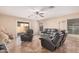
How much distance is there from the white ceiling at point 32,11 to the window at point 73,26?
225 millimetres

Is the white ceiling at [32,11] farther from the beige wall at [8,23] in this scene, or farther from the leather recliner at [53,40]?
the leather recliner at [53,40]

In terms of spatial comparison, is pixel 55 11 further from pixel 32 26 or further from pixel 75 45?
pixel 75 45

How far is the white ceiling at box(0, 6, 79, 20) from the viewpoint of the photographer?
2.44 m

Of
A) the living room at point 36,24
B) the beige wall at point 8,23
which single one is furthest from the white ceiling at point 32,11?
the beige wall at point 8,23

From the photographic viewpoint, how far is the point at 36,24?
258cm

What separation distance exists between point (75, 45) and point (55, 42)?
46 cm

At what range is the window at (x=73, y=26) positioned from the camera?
2.50m

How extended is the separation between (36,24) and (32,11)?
323 millimetres

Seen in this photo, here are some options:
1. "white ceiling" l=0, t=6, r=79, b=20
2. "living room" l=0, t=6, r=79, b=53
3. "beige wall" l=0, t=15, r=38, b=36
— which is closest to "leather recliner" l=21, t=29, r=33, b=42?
"living room" l=0, t=6, r=79, b=53

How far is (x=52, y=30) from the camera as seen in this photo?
100 inches

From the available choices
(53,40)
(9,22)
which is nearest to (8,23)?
(9,22)

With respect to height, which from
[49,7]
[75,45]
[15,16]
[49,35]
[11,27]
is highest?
[49,7]

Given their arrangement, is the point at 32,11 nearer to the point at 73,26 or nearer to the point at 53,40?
the point at 53,40
